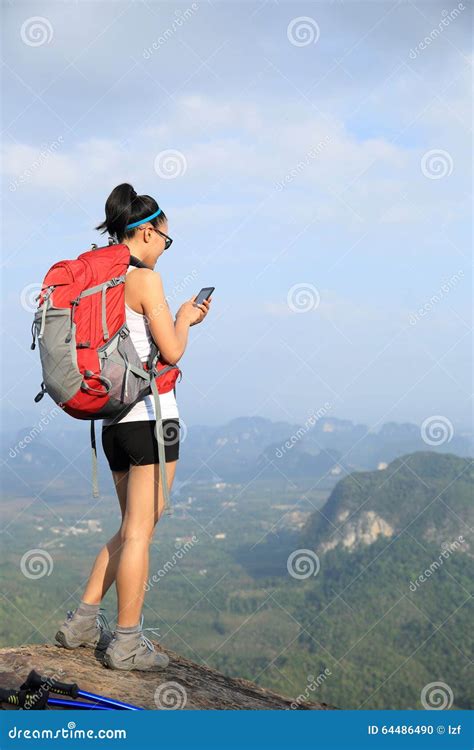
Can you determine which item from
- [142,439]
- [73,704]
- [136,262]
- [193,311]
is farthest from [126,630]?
[136,262]

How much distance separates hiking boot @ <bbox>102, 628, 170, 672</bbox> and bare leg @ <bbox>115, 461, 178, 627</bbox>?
0.13 meters

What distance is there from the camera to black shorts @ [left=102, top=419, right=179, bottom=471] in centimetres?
366

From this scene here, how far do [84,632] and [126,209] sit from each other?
7.16 feet

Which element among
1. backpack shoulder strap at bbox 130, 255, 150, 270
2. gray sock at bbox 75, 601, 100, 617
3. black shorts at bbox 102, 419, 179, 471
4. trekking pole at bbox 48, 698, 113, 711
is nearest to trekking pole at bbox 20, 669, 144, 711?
trekking pole at bbox 48, 698, 113, 711

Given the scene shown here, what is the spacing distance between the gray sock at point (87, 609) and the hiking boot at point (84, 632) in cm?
2

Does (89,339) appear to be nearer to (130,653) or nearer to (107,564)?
(107,564)

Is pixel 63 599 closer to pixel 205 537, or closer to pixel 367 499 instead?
pixel 205 537

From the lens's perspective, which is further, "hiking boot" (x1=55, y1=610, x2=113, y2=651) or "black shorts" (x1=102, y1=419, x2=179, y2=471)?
"hiking boot" (x1=55, y1=610, x2=113, y2=651)

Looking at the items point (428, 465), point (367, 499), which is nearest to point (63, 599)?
point (367, 499)

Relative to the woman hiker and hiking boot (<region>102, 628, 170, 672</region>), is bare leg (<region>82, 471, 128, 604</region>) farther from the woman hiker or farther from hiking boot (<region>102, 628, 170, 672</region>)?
hiking boot (<region>102, 628, 170, 672</region>)

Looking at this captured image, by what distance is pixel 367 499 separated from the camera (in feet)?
355

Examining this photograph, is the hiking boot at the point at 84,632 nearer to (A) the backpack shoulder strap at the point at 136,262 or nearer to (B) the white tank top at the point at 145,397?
(B) the white tank top at the point at 145,397

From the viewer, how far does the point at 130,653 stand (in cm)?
385

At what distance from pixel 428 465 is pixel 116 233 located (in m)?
113
